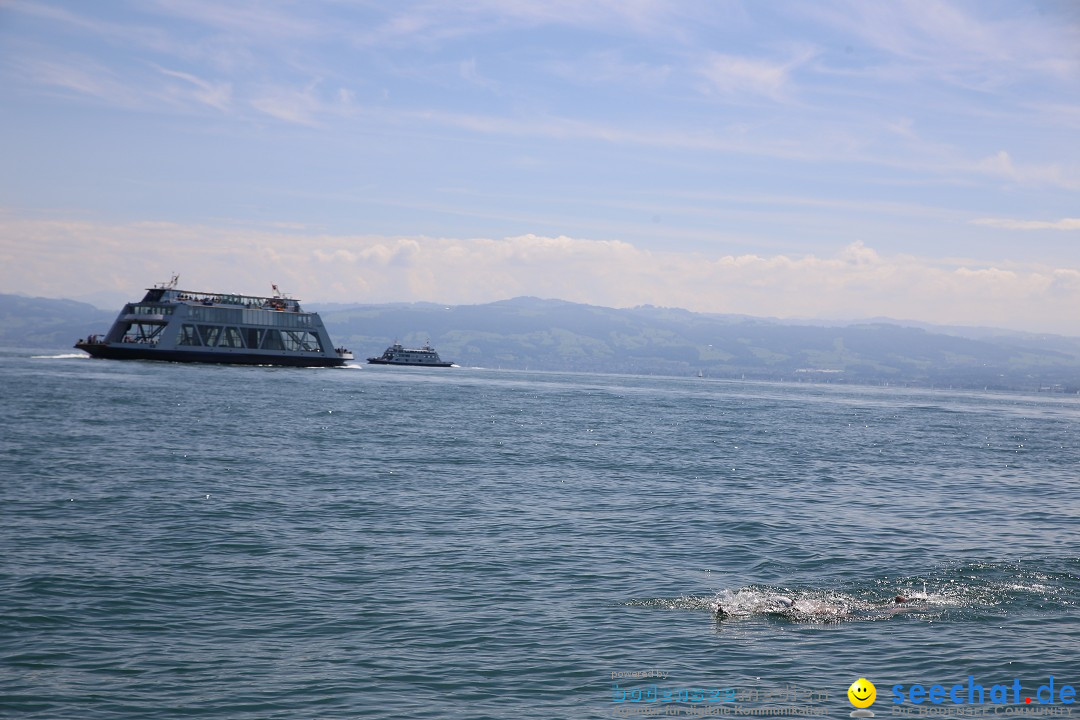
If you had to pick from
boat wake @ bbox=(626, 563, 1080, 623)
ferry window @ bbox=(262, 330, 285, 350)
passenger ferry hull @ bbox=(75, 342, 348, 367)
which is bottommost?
boat wake @ bbox=(626, 563, 1080, 623)

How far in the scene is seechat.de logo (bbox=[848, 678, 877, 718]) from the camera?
14.0 metres

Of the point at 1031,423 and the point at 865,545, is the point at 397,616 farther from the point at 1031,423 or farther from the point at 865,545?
the point at 1031,423

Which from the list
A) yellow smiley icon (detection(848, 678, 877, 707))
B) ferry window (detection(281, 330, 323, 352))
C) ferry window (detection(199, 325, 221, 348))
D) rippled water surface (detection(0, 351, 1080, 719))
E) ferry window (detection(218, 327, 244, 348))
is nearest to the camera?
yellow smiley icon (detection(848, 678, 877, 707))

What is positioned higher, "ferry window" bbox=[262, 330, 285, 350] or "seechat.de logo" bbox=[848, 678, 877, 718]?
"ferry window" bbox=[262, 330, 285, 350]

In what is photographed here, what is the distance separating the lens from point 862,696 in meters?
14.5

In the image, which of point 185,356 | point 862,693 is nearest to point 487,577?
point 862,693

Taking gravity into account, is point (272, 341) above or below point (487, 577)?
above

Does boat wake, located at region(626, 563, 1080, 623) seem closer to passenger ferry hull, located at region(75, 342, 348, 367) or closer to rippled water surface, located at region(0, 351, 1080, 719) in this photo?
rippled water surface, located at region(0, 351, 1080, 719)

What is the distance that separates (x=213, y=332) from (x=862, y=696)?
522ft

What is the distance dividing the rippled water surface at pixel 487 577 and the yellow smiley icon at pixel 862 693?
0.58 feet

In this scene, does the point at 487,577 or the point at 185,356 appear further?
the point at 185,356

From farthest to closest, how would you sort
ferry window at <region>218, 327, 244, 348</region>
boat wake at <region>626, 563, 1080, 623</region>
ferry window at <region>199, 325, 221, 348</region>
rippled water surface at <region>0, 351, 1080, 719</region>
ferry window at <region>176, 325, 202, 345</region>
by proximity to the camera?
ferry window at <region>218, 327, 244, 348</region> → ferry window at <region>199, 325, 221, 348</region> → ferry window at <region>176, 325, 202, 345</region> → boat wake at <region>626, 563, 1080, 623</region> → rippled water surface at <region>0, 351, 1080, 719</region>

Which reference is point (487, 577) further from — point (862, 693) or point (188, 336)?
point (188, 336)

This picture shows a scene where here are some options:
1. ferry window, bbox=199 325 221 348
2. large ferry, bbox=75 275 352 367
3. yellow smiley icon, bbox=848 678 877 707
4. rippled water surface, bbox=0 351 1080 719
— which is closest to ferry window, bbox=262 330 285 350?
large ferry, bbox=75 275 352 367
